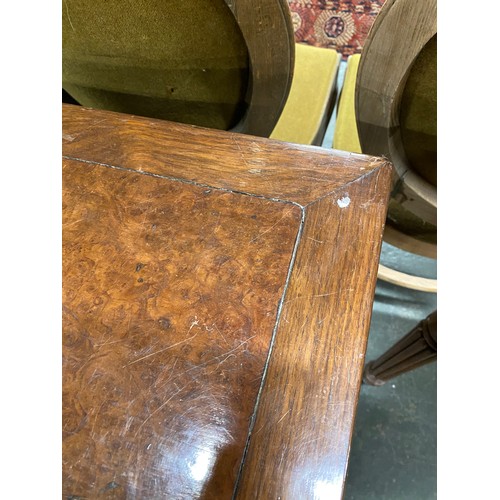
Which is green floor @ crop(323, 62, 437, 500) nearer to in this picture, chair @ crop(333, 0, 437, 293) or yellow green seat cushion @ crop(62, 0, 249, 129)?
chair @ crop(333, 0, 437, 293)

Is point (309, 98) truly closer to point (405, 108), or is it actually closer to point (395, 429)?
point (405, 108)

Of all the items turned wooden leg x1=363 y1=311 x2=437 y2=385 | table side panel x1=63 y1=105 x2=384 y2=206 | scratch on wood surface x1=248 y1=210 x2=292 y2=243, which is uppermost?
table side panel x1=63 y1=105 x2=384 y2=206

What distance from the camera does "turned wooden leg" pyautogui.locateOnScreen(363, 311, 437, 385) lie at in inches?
26.6

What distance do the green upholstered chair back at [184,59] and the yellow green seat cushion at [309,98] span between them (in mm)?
174

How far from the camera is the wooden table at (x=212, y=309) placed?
1.00 ft

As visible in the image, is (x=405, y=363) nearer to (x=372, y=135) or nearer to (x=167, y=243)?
(x=372, y=135)

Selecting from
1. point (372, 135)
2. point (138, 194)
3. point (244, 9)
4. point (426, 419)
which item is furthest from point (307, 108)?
point (426, 419)

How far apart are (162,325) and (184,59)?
1.19 feet

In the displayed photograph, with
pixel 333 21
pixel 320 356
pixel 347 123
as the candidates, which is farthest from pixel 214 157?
pixel 333 21

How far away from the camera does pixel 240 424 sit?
31 centimetres

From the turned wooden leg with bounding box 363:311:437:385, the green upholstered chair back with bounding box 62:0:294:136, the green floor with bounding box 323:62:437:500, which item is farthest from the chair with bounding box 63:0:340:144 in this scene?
the green floor with bounding box 323:62:437:500

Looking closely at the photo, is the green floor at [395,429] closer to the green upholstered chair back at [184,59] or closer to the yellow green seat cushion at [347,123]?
the yellow green seat cushion at [347,123]

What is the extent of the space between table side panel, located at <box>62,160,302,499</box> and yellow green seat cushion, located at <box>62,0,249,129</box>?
199 millimetres

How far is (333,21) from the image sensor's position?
4.40ft
